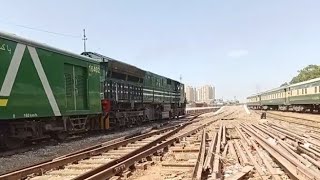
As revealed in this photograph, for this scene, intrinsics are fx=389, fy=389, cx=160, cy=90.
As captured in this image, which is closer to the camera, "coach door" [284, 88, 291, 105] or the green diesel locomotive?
the green diesel locomotive

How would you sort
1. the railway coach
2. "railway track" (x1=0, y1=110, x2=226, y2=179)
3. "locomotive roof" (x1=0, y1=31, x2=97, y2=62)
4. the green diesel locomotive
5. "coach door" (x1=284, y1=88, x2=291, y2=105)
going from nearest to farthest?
"railway track" (x1=0, y1=110, x2=226, y2=179)
"locomotive roof" (x1=0, y1=31, x2=97, y2=62)
the green diesel locomotive
the railway coach
"coach door" (x1=284, y1=88, x2=291, y2=105)

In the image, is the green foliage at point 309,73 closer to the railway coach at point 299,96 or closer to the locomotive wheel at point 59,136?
the railway coach at point 299,96

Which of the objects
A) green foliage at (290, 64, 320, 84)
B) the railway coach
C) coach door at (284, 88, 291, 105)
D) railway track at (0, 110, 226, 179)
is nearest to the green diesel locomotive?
railway track at (0, 110, 226, 179)

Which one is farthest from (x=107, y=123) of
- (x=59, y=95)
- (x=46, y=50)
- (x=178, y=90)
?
(x=178, y=90)

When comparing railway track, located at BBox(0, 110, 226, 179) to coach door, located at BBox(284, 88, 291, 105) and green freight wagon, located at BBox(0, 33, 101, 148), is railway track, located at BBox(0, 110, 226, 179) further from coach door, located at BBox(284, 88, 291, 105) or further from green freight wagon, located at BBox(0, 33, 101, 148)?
coach door, located at BBox(284, 88, 291, 105)

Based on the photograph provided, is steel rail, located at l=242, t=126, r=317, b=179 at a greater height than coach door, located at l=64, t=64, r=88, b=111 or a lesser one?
lesser

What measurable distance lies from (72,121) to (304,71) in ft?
324

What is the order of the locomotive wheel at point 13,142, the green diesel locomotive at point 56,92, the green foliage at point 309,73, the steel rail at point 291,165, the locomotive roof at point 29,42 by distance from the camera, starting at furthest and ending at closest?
the green foliage at point 309,73 → the locomotive wheel at point 13,142 → the green diesel locomotive at point 56,92 → the locomotive roof at point 29,42 → the steel rail at point 291,165

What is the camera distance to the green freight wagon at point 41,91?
1092 cm

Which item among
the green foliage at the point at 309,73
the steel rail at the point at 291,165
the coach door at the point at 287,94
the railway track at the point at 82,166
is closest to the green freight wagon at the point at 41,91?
the railway track at the point at 82,166

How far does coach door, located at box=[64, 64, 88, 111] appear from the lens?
14.5m

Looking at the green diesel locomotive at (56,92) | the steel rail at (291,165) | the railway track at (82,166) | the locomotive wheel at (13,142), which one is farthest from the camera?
the locomotive wheel at (13,142)

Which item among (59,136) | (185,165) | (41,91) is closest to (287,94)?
(59,136)

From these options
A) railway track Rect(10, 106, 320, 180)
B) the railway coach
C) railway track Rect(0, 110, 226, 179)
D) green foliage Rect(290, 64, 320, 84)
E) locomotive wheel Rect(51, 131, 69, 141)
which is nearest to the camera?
railway track Rect(10, 106, 320, 180)
